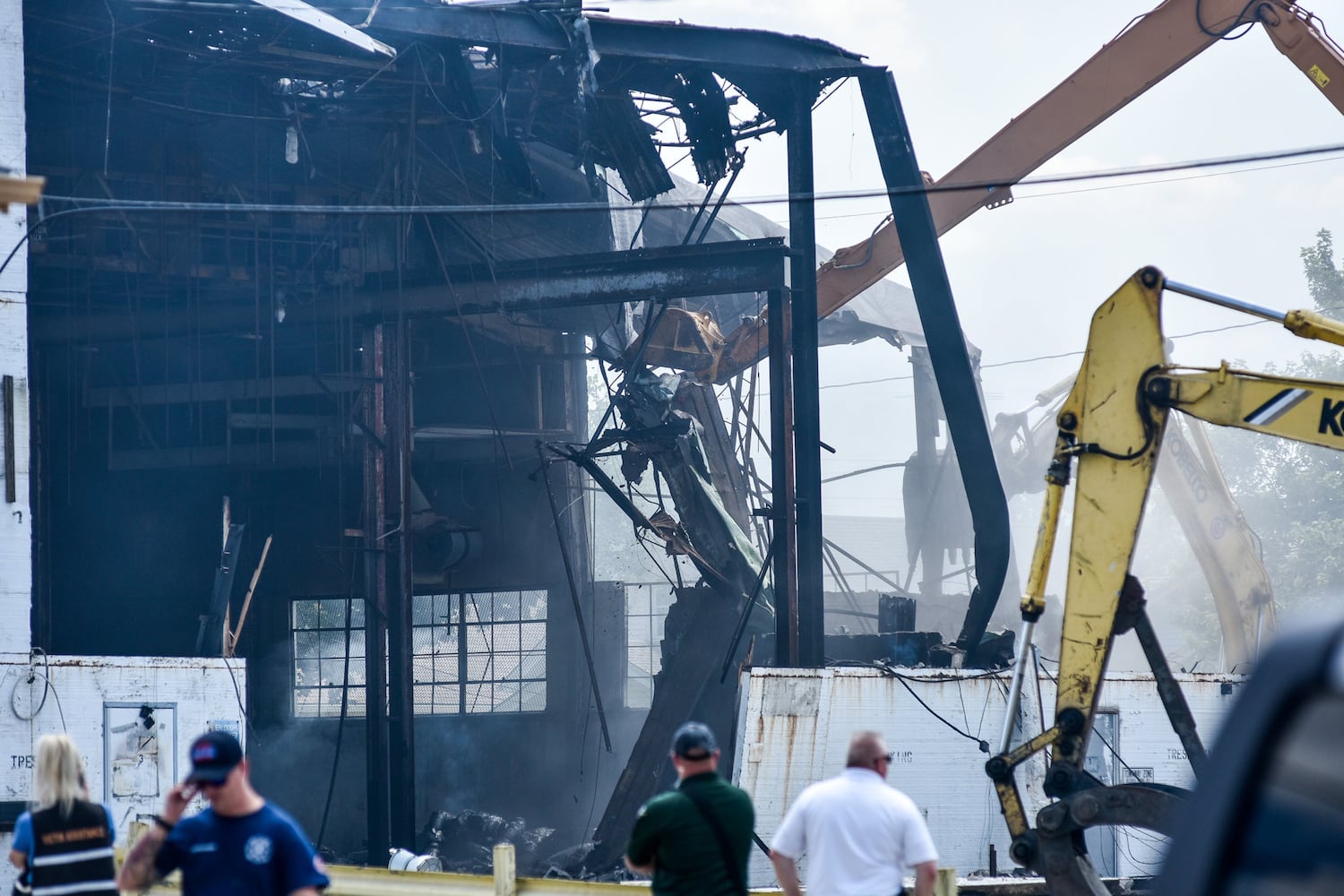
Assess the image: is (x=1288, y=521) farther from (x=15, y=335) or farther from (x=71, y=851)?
(x=71, y=851)

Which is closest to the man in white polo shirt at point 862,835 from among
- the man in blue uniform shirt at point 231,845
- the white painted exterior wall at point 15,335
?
the man in blue uniform shirt at point 231,845

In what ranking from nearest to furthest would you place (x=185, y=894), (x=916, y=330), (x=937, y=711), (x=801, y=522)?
(x=185, y=894), (x=937, y=711), (x=801, y=522), (x=916, y=330)

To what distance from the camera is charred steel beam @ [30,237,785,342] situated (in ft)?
45.1

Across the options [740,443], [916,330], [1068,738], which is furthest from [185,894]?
[916,330]

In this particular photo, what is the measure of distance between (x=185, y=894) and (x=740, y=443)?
15791 millimetres

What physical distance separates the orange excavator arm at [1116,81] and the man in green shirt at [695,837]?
9.43 metres

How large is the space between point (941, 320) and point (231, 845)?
1110 cm

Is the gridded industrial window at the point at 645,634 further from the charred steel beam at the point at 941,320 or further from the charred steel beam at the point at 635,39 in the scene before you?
the charred steel beam at the point at 635,39

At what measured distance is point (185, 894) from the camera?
418 centimetres

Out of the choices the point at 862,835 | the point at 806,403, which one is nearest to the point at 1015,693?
the point at 862,835

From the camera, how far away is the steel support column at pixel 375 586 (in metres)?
14.7

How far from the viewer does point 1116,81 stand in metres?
15.1

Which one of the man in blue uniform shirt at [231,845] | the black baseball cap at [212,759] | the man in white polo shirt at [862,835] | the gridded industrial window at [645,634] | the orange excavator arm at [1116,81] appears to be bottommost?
the gridded industrial window at [645,634]

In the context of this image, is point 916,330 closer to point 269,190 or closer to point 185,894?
point 269,190
